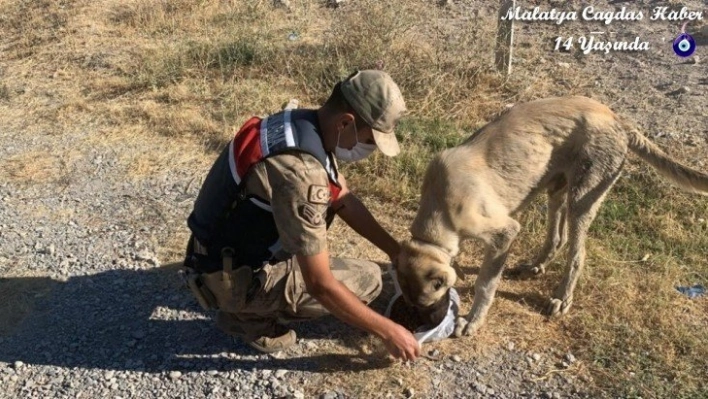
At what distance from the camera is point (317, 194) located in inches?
137

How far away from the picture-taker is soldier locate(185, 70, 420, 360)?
3.49m

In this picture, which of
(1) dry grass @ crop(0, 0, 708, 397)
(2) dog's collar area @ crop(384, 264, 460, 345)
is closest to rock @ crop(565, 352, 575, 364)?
(1) dry grass @ crop(0, 0, 708, 397)

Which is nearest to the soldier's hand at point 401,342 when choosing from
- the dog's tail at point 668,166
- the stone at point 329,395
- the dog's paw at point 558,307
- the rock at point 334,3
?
the stone at point 329,395

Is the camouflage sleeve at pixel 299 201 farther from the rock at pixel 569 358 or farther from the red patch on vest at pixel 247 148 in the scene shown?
the rock at pixel 569 358

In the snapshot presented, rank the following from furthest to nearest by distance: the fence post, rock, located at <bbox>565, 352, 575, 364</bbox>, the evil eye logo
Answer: the evil eye logo
the fence post
rock, located at <bbox>565, 352, 575, 364</bbox>

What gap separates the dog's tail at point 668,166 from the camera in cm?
445

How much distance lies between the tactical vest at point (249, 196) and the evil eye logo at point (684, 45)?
18.5 ft

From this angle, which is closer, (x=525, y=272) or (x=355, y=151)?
(x=355, y=151)

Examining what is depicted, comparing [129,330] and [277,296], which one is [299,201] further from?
[129,330]

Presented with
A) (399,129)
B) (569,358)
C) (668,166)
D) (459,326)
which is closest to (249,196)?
(459,326)

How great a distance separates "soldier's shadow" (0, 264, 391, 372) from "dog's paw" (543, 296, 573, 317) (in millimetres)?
1195

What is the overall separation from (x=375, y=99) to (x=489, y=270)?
63.9 inches

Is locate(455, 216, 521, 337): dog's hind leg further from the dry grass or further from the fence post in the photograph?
the fence post

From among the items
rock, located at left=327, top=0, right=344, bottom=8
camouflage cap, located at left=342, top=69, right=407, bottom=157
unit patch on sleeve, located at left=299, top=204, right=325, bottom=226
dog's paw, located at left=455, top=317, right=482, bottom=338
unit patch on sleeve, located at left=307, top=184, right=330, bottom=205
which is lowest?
dog's paw, located at left=455, top=317, right=482, bottom=338
